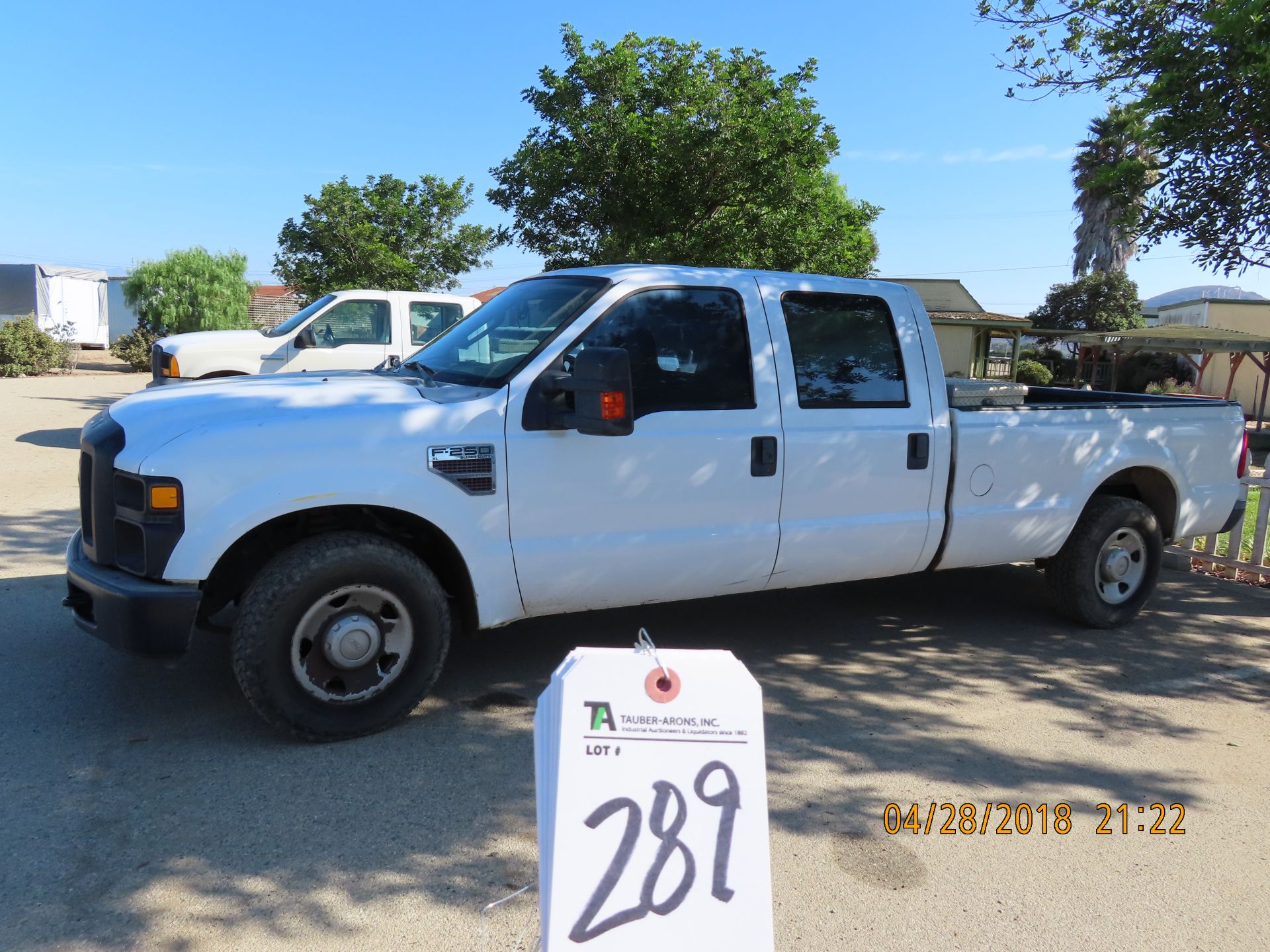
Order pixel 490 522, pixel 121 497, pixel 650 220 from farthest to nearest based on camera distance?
1. pixel 650 220
2. pixel 490 522
3. pixel 121 497

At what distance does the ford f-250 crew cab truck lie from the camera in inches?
152

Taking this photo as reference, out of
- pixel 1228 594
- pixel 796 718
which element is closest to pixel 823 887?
pixel 796 718

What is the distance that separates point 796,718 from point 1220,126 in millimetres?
5239

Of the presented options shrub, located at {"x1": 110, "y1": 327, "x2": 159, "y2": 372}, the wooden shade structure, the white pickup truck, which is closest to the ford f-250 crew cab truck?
the white pickup truck

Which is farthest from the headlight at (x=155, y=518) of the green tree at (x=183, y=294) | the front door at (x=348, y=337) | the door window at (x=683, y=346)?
the green tree at (x=183, y=294)

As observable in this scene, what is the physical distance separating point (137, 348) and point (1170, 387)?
32069mm

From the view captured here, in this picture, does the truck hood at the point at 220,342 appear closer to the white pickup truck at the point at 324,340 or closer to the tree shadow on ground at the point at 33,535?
the white pickup truck at the point at 324,340

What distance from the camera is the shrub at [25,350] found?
24.7 m

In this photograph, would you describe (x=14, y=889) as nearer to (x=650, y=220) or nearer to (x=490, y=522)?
(x=490, y=522)

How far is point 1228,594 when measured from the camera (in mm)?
7426

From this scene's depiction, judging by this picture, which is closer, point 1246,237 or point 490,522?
point 490,522

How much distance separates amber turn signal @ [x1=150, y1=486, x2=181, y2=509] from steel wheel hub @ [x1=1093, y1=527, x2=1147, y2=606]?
499 centimetres

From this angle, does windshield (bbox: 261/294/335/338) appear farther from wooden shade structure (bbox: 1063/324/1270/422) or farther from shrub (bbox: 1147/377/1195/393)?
shrub (bbox: 1147/377/1195/393)

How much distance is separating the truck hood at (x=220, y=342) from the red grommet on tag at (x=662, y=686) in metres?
10.2
